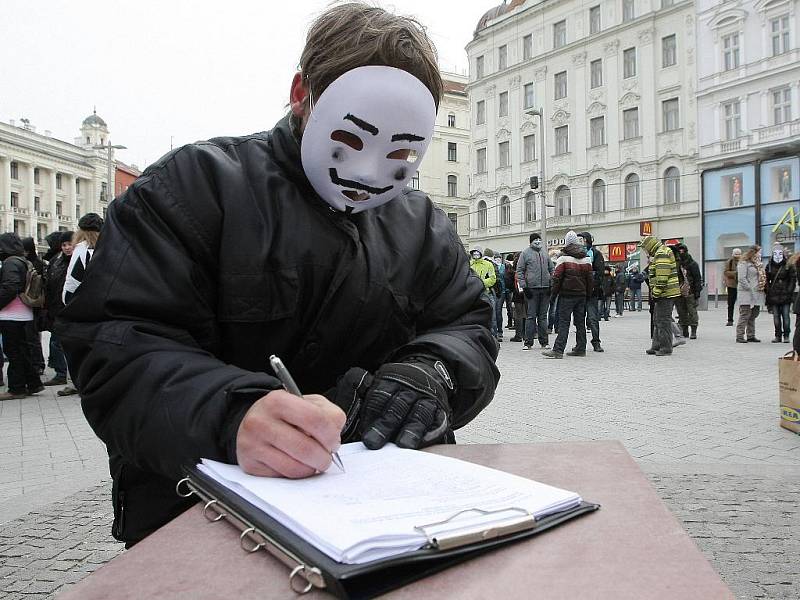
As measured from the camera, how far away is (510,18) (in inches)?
1640

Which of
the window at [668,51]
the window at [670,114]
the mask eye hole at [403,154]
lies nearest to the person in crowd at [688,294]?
the mask eye hole at [403,154]

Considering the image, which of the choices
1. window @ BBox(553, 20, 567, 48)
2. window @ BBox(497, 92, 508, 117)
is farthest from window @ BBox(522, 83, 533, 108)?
window @ BBox(553, 20, 567, 48)

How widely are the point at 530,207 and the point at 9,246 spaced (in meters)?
35.3

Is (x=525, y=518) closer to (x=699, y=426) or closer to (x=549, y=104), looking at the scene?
(x=699, y=426)

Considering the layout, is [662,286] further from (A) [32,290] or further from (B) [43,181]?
(B) [43,181]

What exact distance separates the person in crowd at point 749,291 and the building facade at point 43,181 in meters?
68.1

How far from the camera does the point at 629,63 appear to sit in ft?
117

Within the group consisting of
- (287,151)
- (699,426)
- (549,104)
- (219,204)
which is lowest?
(699,426)

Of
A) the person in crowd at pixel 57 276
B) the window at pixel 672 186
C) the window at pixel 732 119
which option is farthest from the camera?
the window at pixel 672 186

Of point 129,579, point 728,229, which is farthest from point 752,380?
point 728,229

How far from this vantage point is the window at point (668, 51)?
110 ft

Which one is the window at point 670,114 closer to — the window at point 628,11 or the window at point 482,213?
the window at point 628,11

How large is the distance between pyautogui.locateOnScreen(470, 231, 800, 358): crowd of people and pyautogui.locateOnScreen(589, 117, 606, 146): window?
79.9 ft

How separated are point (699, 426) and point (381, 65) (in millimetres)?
5028
